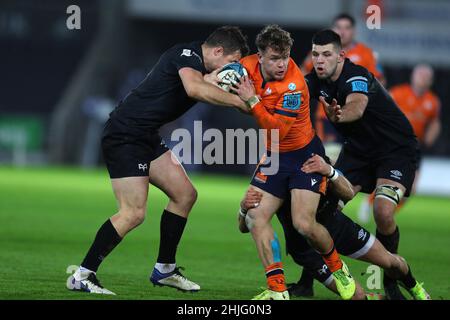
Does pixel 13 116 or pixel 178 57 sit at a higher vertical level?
pixel 178 57

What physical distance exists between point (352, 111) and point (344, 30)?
3.55 meters

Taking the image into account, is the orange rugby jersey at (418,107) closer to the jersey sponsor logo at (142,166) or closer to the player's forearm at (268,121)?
the jersey sponsor logo at (142,166)

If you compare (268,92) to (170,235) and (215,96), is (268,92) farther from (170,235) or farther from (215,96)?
(170,235)

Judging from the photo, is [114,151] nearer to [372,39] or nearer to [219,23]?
A: [372,39]

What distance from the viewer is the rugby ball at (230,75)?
28.3ft

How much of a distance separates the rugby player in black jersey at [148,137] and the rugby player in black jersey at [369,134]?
0.89m

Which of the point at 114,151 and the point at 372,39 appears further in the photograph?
the point at 372,39

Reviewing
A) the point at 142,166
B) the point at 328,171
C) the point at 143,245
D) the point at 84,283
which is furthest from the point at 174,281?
the point at 143,245

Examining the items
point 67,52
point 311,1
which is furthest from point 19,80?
point 311,1

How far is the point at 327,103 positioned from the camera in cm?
935

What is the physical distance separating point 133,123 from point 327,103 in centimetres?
167

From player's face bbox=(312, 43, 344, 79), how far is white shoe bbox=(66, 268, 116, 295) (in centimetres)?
269

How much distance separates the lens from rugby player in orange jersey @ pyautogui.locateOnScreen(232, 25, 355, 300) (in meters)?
8.51

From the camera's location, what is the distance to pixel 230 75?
341 inches
